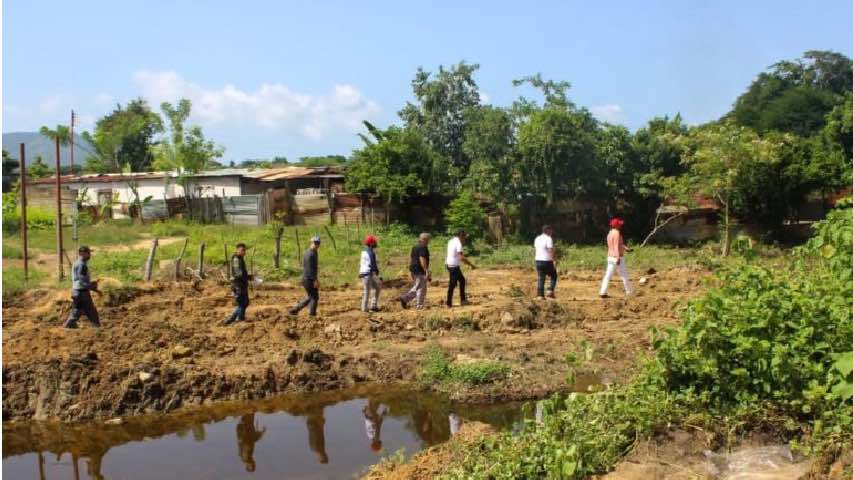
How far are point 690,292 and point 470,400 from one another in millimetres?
7835

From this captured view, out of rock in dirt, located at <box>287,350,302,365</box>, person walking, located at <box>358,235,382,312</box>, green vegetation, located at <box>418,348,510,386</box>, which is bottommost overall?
green vegetation, located at <box>418,348,510,386</box>

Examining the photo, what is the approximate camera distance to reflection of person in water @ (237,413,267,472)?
297 inches

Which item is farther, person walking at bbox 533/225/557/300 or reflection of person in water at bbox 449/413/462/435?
person walking at bbox 533/225/557/300

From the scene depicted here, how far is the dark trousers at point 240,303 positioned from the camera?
1205 cm

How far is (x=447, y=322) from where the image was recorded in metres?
12.2

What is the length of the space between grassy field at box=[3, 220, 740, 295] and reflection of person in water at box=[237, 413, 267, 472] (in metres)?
8.55

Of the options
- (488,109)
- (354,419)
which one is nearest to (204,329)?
(354,419)

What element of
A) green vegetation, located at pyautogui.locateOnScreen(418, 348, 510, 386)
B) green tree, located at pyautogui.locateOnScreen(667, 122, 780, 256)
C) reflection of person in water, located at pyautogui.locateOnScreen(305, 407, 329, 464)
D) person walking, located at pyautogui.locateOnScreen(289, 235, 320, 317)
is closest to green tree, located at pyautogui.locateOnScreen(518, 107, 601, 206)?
green tree, located at pyautogui.locateOnScreen(667, 122, 780, 256)

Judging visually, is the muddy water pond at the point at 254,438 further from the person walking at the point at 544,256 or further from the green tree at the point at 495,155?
the green tree at the point at 495,155

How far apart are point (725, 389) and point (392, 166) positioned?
826 inches

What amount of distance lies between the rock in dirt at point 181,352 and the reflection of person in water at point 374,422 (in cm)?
270

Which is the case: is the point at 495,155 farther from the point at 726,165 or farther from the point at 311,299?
the point at 311,299

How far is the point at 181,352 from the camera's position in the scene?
10.3 metres

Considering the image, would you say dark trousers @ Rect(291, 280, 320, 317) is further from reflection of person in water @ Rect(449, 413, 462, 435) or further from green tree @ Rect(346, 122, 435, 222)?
green tree @ Rect(346, 122, 435, 222)
